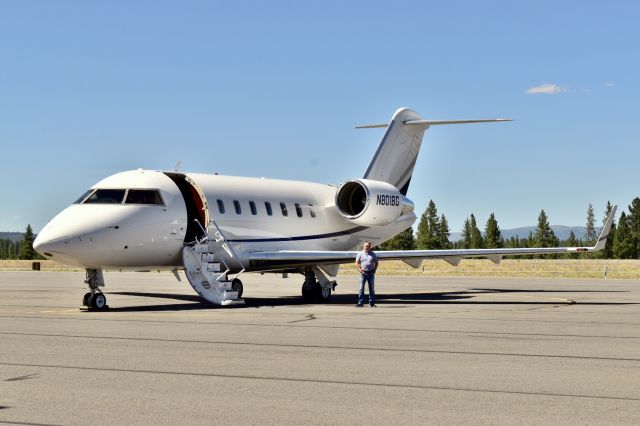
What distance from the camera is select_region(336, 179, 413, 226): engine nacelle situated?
2811 centimetres

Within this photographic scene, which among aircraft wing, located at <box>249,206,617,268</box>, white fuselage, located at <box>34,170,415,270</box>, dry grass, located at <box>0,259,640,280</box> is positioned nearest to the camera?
white fuselage, located at <box>34,170,415,270</box>

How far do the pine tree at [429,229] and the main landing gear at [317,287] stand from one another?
126 metres

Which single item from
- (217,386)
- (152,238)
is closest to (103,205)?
(152,238)

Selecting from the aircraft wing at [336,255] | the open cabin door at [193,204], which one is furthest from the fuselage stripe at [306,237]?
the open cabin door at [193,204]

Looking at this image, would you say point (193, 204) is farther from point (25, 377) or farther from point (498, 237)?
point (498, 237)

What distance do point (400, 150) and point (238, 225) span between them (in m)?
8.51

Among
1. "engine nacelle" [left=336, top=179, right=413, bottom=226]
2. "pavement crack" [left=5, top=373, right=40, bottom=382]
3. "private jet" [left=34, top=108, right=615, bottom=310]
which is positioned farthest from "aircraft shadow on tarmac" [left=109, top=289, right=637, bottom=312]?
"pavement crack" [left=5, top=373, right=40, bottom=382]

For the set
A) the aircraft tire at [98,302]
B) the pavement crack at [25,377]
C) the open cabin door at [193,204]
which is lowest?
the pavement crack at [25,377]

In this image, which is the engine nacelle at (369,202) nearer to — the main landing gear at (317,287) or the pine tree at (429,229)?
the main landing gear at (317,287)

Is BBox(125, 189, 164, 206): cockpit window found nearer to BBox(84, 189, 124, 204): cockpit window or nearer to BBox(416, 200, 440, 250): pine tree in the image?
BBox(84, 189, 124, 204): cockpit window

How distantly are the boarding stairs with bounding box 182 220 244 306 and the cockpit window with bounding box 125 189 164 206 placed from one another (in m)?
1.42

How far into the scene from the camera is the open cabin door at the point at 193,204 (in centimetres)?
2358

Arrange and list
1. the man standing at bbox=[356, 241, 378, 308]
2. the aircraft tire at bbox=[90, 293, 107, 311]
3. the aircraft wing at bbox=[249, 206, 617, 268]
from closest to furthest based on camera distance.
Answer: the aircraft tire at bbox=[90, 293, 107, 311]
the man standing at bbox=[356, 241, 378, 308]
the aircraft wing at bbox=[249, 206, 617, 268]

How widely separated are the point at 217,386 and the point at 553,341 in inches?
253
